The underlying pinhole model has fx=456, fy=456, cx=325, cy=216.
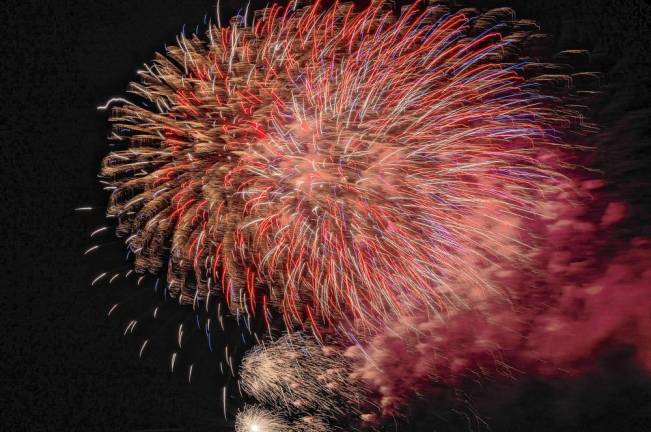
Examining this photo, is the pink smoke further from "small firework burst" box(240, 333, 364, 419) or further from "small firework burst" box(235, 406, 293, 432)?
"small firework burst" box(235, 406, 293, 432)

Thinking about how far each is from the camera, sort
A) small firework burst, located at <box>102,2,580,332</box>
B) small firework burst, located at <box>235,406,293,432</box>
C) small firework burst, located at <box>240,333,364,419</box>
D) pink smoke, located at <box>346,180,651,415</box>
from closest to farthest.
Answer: small firework burst, located at <box>102,2,580,332</box>
pink smoke, located at <box>346,180,651,415</box>
small firework burst, located at <box>240,333,364,419</box>
small firework burst, located at <box>235,406,293,432</box>

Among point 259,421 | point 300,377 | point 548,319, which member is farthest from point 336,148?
point 259,421

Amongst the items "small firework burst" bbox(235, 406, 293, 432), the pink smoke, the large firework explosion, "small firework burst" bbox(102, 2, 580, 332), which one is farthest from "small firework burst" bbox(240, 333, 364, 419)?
"small firework burst" bbox(102, 2, 580, 332)

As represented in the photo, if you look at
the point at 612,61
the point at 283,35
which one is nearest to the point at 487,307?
the point at 612,61

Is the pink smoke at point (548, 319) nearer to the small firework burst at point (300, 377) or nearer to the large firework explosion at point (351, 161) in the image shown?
the large firework explosion at point (351, 161)

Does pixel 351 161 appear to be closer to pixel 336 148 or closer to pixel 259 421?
pixel 336 148

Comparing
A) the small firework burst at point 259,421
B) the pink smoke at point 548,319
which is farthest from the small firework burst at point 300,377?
the small firework burst at point 259,421
